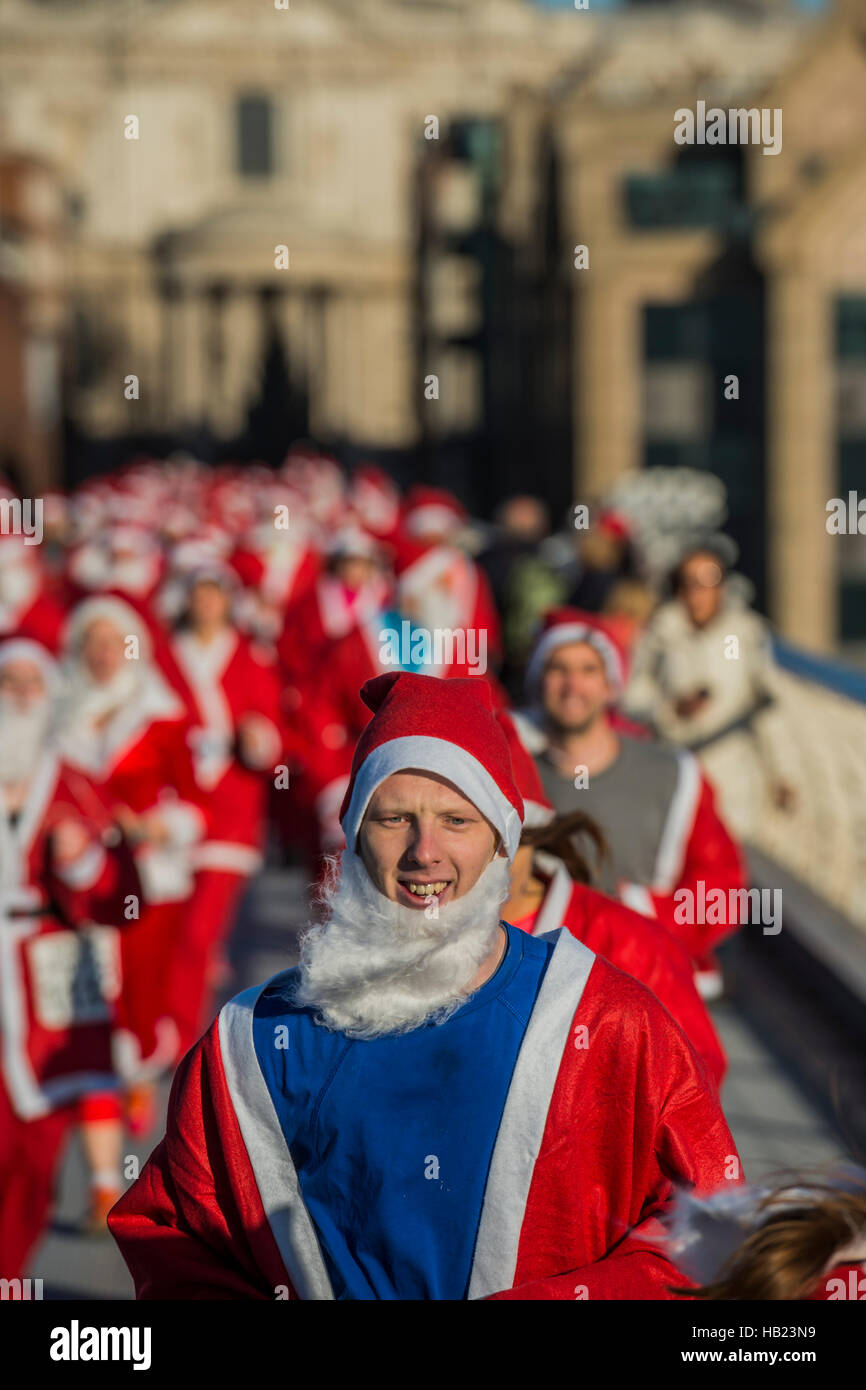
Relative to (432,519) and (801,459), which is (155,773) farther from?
(801,459)

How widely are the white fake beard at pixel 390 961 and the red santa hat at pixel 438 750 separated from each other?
0.12 metres

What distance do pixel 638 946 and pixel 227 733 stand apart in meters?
6.11

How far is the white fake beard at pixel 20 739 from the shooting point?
20.9 ft

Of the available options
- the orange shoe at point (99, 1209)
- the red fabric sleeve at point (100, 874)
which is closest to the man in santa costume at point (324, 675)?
the orange shoe at point (99, 1209)

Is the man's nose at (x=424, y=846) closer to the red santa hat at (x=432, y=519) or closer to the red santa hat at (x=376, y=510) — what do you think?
the red santa hat at (x=432, y=519)

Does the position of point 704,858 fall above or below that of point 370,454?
below

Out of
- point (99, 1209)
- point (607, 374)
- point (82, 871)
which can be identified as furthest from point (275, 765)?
point (607, 374)

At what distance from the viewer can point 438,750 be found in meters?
3.00

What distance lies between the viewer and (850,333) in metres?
24.9

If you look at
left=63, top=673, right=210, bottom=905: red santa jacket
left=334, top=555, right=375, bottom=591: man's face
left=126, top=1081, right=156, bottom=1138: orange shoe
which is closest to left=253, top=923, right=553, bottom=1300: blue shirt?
left=126, top=1081, right=156, bottom=1138: orange shoe

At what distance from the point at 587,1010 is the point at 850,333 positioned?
2278 cm

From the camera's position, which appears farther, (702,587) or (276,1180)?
(702,587)

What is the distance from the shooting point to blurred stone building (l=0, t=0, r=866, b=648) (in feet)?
82.9

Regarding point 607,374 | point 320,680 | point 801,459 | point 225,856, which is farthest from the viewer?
Answer: point 607,374
